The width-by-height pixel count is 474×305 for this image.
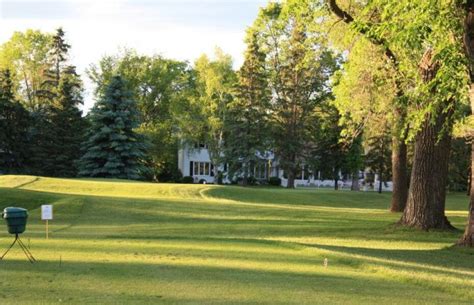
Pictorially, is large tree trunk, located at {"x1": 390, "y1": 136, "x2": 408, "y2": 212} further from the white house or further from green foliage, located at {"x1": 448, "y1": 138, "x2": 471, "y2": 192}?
the white house

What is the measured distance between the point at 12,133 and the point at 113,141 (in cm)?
1014

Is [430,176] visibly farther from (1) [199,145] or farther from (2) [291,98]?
(1) [199,145]

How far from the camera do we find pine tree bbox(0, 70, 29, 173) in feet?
172

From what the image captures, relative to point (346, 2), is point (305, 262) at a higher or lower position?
lower

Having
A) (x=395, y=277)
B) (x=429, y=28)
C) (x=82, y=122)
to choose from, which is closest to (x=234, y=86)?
(x=82, y=122)

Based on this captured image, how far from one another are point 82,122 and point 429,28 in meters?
47.6

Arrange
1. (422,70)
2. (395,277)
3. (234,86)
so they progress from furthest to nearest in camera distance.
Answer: (234,86) < (422,70) < (395,277)

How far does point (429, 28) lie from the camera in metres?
13.5

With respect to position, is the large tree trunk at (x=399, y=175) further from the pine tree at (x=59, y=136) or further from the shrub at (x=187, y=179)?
the shrub at (x=187, y=179)

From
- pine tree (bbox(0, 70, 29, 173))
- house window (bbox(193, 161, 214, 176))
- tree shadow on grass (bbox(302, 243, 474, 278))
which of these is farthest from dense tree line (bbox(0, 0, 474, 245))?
tree shadow on grass (bbox(302, 243, 474, 278))

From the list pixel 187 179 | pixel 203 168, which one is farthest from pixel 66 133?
pixel 203 168

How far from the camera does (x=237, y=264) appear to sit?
11.3 m

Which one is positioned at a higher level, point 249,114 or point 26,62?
point 26,62

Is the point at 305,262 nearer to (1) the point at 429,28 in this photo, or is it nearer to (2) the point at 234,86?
(1) the point at 429,28
